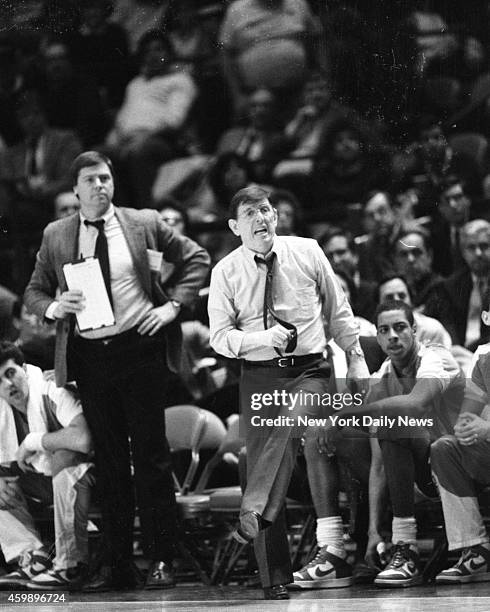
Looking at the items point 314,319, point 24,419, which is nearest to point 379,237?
point 314,319

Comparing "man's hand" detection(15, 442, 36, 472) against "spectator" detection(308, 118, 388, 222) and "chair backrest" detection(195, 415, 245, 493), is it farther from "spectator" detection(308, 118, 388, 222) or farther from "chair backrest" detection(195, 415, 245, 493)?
"spectator" detection(308, 118, 388, 222)

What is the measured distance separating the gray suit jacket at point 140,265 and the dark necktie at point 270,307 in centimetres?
36

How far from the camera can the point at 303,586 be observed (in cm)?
421

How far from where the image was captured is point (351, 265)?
181 inches

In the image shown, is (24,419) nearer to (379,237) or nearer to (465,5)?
(379,237)

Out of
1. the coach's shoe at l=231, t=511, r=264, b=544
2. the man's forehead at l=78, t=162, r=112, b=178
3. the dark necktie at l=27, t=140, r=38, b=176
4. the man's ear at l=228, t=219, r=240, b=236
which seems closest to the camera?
the coach's shoe at l=231, t=511, r=264, b=544

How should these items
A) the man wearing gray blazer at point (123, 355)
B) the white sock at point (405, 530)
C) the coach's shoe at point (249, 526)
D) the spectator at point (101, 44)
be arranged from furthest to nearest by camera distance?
1. the spectator at point (101, 44)
2. the man wearing gray blazer at point (123, 355)
3. the white sock at point (405, 530)
4. the coach's shoe at point (249, 526)

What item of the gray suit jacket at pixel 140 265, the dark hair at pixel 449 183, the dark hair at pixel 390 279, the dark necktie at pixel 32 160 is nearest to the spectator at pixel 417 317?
the dark hair at pixel 390 279

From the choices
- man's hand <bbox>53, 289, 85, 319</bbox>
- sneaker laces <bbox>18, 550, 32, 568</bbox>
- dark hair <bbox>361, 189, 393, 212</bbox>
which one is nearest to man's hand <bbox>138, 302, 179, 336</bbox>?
man's hand <bbox>53, 289, 85, 319</bbox>

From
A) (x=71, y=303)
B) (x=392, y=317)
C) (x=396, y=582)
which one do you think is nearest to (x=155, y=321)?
(x=71, y=303)

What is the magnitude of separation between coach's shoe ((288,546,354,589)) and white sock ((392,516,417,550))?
213mm

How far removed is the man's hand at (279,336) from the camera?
4.21 metres

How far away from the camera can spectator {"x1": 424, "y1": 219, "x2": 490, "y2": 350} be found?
4.48 metres

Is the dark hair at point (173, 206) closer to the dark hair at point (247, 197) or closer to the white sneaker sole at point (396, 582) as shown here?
the dark hair at point (247, 197)
